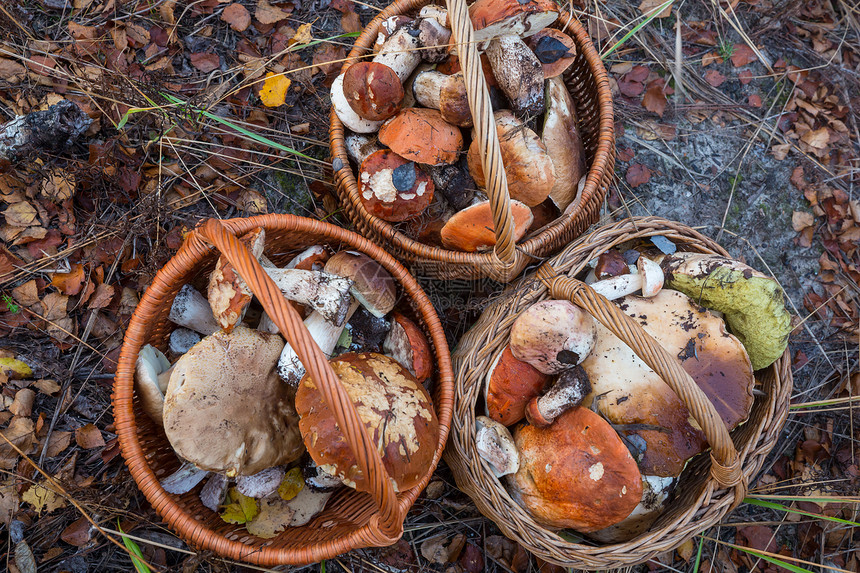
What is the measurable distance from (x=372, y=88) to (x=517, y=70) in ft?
2.27

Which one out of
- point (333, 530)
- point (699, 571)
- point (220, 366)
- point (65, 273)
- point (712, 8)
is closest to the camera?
point (220, 366)

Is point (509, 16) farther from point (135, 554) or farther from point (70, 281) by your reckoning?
point (135, 554)

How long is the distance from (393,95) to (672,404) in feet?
6.09

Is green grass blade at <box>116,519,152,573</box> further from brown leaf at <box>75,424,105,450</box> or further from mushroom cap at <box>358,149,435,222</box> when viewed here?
mushroom cap at <box>358,149,435,222</box>

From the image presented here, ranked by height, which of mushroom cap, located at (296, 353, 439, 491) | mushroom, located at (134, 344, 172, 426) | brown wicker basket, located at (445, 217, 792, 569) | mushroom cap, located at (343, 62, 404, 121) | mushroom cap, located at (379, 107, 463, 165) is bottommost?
brown wicker basket, located at (445, 217, 792, 569)

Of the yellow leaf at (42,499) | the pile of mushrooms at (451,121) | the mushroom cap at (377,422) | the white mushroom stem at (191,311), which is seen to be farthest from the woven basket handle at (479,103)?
the yellow leaf at (42,499)

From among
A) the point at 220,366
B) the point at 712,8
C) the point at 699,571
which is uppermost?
the point at 220,366

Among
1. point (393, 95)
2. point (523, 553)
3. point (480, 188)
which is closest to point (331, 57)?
point (393, 95)

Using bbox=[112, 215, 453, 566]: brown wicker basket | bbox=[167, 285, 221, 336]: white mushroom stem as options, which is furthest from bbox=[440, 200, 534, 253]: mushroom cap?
bbox=[167, 285, 221, 336]: white mushroom stem

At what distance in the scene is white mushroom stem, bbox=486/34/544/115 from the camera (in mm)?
2498

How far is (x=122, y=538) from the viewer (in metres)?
2.69

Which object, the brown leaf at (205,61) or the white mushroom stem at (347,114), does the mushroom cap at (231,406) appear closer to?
the white mushroom stem at (347,114)

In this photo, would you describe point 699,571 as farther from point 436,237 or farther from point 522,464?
point 436,237

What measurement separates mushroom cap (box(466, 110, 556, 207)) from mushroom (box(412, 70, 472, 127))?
15 cm
